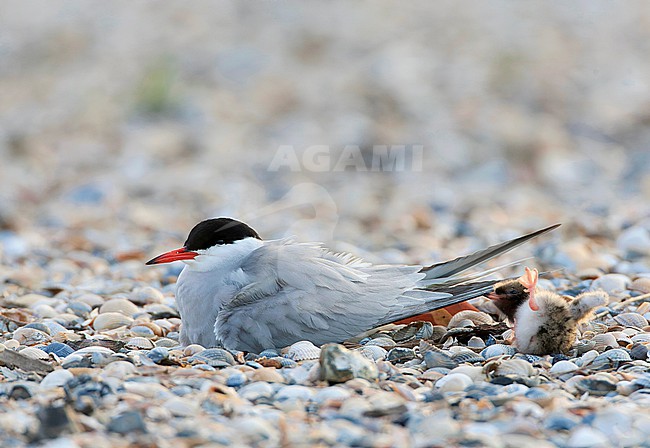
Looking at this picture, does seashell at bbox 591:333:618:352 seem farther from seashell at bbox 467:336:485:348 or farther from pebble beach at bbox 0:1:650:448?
seashell at bbox 467:336:485:348

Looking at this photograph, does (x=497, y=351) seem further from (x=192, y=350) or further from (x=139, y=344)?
(x=139, y=344)

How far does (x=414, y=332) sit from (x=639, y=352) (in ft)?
2.83

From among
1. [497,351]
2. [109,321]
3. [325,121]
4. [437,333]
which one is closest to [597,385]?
[497,351]

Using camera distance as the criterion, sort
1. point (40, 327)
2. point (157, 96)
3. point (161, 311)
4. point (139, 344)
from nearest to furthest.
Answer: point (139, 344) → point (40, 327) → point (161, 311) → point (157, 96)

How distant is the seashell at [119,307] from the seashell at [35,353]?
0.87 metres

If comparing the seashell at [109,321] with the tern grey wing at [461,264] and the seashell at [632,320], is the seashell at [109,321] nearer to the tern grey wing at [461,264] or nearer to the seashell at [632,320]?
Answer: the tern grey wing at [461,264]

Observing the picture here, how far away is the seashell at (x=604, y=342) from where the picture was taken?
3.51 metres

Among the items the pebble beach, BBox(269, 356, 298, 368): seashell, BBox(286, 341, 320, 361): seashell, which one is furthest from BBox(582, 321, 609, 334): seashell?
BBox(269, 356, 298, 368): seashell

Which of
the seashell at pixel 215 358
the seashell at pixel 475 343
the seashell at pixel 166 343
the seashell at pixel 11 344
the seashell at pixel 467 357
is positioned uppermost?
the seashell at pixel 11 344

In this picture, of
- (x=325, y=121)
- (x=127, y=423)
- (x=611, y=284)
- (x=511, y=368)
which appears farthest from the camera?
(x=325, y=121)

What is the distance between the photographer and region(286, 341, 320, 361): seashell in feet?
11.4

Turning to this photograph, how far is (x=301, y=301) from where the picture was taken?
3650 mm

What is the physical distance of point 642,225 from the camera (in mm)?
6188

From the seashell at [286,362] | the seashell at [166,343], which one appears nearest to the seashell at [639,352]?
the seashell at [286,362]
